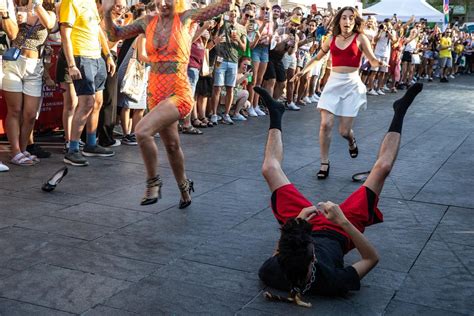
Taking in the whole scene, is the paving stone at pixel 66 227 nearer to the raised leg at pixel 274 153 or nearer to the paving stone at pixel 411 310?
the raised leg at pixel 274 153

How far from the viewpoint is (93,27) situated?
8.02 metres

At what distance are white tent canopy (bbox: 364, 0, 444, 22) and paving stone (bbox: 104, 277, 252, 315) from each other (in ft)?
91.6

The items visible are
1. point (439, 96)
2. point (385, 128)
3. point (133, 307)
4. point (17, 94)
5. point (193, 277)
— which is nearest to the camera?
point (133, 307)

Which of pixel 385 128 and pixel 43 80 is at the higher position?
pixel 43 80

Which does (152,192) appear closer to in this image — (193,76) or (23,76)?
(23,76)

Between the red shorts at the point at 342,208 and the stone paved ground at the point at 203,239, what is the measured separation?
370 millimetres

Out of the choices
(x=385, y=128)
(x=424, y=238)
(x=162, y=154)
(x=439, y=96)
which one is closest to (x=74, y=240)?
(x=424, y=238)

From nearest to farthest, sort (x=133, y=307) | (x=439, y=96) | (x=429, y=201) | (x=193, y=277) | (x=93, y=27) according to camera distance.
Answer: (x=133, y=307), (x=193, y=277), (x=429, y=201), (x=93, y=27), (x=439, y=96)

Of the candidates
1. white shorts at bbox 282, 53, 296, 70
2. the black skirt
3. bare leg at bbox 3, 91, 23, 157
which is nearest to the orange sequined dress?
bare leg at bbox 3, 91, 23, 157

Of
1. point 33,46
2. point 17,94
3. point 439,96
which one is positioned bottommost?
point 439,96

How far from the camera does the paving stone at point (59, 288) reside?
146 inches

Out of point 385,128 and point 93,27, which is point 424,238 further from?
point 385,128

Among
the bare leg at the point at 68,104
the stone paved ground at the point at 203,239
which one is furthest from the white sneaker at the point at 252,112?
the bare leg at the point at 68,104

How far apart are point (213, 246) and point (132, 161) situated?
3.51 m
